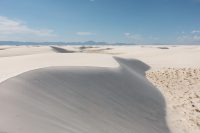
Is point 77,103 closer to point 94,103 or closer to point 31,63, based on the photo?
point 94,103

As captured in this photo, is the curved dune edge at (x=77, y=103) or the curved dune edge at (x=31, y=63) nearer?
the curved dune edge at (x=77, y=103)

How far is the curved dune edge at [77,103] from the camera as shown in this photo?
556 centimetres

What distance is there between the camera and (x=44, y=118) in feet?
18.9

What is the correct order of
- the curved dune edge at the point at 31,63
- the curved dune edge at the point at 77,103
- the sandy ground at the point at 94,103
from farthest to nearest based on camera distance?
the curved dune edge at the point at 31,63 → the sandy ground at the point at 94,103 → the curved dune edge at the point at 77,103

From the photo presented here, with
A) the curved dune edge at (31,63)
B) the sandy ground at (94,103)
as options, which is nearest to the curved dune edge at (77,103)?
the sandy ground at (94,103)

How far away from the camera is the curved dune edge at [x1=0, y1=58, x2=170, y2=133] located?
556 centimetres

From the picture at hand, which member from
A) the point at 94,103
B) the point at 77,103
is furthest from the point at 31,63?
the point at 77,103

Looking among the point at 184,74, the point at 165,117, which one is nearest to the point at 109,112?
the point at 165,117

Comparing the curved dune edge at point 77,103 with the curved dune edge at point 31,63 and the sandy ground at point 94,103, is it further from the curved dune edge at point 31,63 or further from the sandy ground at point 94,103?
the curved dune edge at point 31,63

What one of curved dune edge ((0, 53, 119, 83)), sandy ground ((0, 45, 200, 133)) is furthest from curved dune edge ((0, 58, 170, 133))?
curved dune edge ((0, 53, 119, 83))

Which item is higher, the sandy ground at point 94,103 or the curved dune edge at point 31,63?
the curved dune edge at point 31,63

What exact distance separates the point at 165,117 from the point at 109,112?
2682mm

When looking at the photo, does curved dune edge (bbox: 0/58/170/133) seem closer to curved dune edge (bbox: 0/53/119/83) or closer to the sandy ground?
the sandy ground

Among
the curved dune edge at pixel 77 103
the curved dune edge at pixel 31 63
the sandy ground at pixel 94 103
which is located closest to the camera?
the curved dune edge at pixel 77 103
